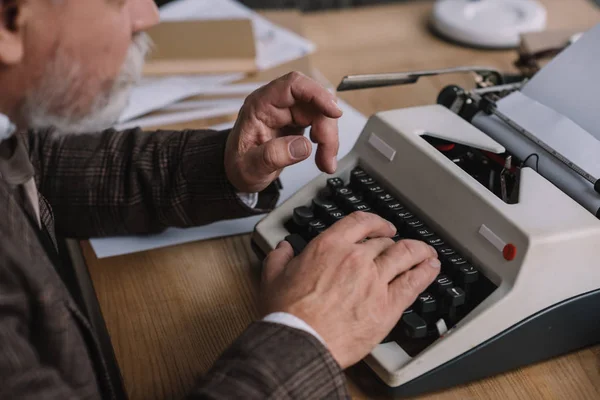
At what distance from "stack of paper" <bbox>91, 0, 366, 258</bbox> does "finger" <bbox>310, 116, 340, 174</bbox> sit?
16cm

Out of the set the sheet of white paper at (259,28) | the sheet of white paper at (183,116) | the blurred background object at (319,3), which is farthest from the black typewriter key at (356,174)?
the blurred background object at (319,3)

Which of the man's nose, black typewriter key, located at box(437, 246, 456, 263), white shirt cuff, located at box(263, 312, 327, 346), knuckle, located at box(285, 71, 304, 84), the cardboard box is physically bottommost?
the cardboard box

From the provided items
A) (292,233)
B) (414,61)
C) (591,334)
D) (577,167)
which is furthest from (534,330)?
(414,61)

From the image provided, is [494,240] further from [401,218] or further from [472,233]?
[401,218]

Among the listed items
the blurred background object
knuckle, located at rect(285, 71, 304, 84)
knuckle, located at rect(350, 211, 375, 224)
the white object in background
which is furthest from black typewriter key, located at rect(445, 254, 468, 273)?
the blurred background object

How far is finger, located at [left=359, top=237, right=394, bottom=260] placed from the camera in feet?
2.67

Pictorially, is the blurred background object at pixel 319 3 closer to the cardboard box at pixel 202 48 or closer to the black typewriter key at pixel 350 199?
the cardboard box at pixel 202 48

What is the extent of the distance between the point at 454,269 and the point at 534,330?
0.36 ft

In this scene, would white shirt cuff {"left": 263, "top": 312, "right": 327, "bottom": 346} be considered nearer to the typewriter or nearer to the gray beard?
the typewriter

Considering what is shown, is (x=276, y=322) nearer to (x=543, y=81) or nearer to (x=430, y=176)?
(x=430, y=176)

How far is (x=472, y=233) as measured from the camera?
85cm

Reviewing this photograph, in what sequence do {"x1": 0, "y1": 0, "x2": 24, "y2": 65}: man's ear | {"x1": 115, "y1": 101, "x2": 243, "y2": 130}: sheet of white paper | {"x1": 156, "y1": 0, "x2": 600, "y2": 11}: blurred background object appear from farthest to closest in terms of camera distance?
{"x1": 156, "y1": 0, "x2": 600, "y2": 11}: blurred background object → {"x1": 115, "y1": 101, "x2": 243, "y2": 130}: sheet of white paper → {"x1": 0, "y1": 0, "x2": 24, "y2": 65}: man's ear

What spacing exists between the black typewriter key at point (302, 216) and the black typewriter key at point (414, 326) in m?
0.21

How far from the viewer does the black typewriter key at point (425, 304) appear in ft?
2.65
